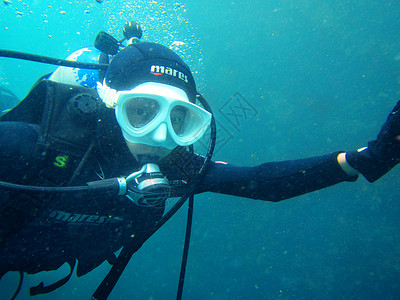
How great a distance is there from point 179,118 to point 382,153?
1535 mm

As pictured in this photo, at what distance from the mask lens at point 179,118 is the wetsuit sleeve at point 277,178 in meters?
0.52

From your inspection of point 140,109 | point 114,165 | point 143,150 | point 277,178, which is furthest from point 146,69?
Result: point 277,178

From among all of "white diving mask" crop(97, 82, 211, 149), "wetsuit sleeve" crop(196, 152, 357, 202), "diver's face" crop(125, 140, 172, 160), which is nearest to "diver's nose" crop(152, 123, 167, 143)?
"white diving mask" crop(97, 82, 211, 149)

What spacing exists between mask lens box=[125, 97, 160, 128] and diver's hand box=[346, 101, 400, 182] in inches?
60.8

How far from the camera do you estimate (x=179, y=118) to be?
2059 millimetres

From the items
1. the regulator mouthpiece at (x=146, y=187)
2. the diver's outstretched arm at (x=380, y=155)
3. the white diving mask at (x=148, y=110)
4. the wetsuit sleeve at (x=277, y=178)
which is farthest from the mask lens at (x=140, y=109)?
the diver's outstretched arm at (x=380, y=155)

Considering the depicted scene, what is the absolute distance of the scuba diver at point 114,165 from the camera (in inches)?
58.3

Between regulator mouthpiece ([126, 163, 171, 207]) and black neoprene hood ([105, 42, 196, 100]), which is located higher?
black neoprene hood ([105, 42, 196, 100])

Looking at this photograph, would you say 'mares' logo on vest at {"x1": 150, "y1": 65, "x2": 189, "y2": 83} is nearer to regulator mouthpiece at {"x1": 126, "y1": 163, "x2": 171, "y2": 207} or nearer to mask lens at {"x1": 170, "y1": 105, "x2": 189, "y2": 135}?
mask lens at {"x1": 170, "y1": 105, "x2": 189, "y2": 135}

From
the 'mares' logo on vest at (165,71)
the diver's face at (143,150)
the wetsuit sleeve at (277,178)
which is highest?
the 'mares' logo on vest at (165,71)

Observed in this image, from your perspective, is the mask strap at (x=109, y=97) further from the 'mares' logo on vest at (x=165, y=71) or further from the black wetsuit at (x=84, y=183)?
the 'mares' logo on vest at (x=165, y=71)

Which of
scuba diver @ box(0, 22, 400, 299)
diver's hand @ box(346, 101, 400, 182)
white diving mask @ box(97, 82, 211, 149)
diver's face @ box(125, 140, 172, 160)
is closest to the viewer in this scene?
diver's hand @ box(346, 101, 400, 182)

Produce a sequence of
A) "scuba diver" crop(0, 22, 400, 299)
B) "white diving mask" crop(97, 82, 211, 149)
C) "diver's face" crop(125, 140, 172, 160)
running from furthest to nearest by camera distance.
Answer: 1. "diver's face" crop(125, 140, 172, 160)
2. "white diving mask" crop(97, 82, 211, 149)
3. "scuba diver" crop(0, 22, 400, 299)

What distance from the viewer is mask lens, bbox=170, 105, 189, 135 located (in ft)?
6.59
